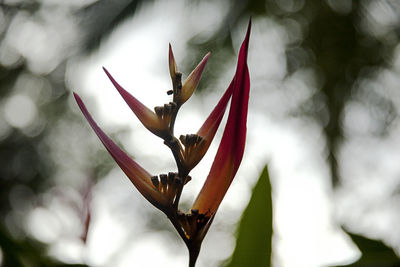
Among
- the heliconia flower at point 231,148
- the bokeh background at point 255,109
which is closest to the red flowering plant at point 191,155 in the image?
the heliconia flower at point 231,148

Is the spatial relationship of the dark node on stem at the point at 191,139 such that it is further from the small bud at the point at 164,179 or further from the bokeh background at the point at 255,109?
the bokeh background at the point at 255,109

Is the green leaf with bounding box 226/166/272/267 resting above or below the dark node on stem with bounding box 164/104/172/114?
below

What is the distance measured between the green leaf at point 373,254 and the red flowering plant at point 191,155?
8cm

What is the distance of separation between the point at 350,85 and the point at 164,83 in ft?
3.08

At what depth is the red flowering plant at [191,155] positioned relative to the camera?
0.24m

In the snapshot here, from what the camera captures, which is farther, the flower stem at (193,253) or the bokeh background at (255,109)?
the bokeh background at (255,109)

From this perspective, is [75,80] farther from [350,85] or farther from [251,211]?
[251,211]

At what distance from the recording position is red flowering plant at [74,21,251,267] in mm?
237

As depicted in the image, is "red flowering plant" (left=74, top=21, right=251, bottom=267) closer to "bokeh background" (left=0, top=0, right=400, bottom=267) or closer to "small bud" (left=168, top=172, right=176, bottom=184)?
"small bud" (left=168, top=172, right=176, bottom=184)

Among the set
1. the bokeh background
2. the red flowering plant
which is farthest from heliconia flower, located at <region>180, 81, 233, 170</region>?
the bokeh background

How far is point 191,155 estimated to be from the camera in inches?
9.8

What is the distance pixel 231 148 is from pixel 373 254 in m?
0.10

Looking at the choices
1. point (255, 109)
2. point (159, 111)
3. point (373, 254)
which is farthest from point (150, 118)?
point (255, 109)

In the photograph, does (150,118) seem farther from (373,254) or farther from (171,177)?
(373,254)
